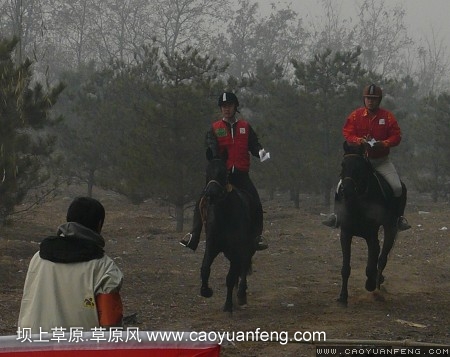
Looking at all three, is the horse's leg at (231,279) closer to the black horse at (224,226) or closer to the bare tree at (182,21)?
the black horse at (224,226)

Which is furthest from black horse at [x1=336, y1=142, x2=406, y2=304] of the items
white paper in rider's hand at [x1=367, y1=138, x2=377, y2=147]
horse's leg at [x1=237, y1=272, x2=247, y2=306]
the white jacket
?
the white jacket

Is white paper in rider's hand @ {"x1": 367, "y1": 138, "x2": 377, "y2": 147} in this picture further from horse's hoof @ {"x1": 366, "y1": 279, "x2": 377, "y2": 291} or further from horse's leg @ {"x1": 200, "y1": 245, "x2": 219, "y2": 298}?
horse's leg @ {"x1": 200, "y1": 245, "x2": 219, "y2": 298}

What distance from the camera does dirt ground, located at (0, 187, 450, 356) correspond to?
26.7ft

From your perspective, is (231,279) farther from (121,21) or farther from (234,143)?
(121,21)

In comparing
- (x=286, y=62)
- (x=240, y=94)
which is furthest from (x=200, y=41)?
(x=240, y=94)

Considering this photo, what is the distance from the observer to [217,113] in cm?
1727

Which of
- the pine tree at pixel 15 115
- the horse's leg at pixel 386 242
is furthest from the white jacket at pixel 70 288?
the pine tree at pixel 15 115

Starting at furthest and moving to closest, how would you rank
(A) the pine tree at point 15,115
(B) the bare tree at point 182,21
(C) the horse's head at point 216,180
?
1. (B) the bare tree at point 182,21
2. (A) the pine tree at point 15,115
3. (C) the horse's head at point 216,180

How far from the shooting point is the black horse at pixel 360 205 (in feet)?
30.1

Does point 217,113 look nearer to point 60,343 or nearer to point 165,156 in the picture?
point 165,156

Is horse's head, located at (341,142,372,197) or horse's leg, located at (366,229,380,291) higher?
horse's head, located at (341,142,372,197)

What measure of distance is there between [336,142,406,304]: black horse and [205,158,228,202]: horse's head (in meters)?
1.48

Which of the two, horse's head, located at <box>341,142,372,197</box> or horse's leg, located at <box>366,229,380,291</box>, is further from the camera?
horse's leg, located at <box>366,229,380,291</box>

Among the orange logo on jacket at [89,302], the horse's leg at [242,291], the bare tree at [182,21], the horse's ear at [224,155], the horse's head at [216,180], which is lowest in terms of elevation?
the horse's leg at [242,291]
